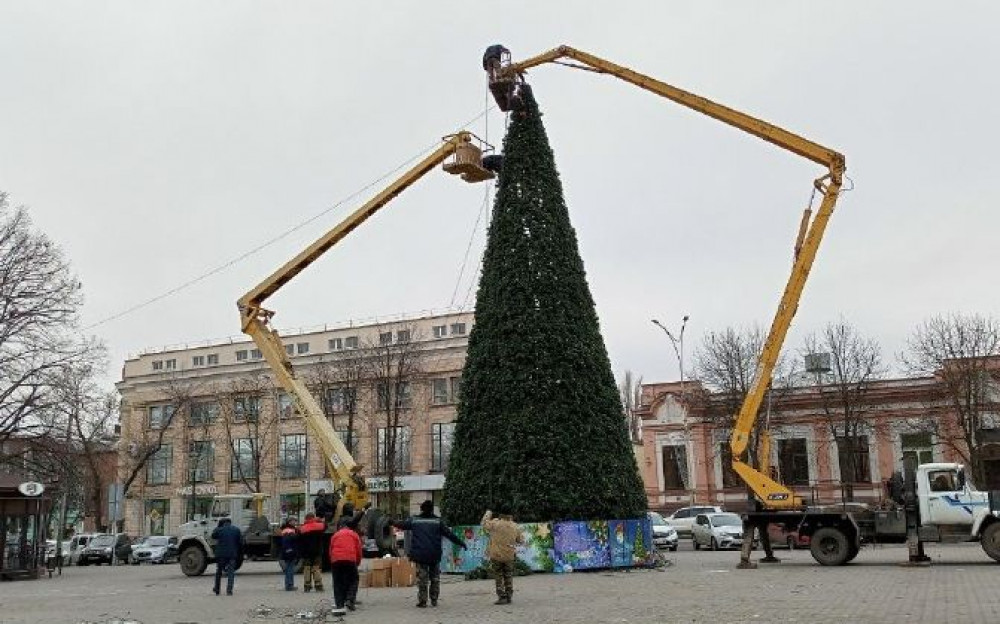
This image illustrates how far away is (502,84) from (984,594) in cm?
1660

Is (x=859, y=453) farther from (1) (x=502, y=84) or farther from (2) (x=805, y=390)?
(1) (x=502, y=84)

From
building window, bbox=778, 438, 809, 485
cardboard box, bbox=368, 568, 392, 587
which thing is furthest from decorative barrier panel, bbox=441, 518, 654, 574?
building window, bbox=778, 438, 809, 485

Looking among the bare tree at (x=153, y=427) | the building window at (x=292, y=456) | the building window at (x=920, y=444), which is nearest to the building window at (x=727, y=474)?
the building window at (x=920, y=444)

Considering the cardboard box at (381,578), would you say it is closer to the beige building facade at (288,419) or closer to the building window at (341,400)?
the beige building facade at (288,419)

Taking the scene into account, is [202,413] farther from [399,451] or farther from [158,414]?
[399,451]

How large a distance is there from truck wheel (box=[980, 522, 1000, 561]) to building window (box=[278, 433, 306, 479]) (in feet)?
165

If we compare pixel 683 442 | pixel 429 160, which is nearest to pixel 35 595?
pixel 429 160

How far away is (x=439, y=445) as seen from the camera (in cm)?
6047

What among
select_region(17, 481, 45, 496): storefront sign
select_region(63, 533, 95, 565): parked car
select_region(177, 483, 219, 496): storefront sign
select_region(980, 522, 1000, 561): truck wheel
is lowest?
select_region(63, 533, 95, 565): parked car

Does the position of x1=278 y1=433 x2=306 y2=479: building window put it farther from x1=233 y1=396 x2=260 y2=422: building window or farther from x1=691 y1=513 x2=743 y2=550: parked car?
x1=691 y1=513 x2=743 y2=550: parked car

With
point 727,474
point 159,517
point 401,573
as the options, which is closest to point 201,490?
point 159,517

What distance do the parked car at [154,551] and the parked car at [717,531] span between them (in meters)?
24.9

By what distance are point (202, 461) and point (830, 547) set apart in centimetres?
5480

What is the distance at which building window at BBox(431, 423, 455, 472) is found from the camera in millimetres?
60094
